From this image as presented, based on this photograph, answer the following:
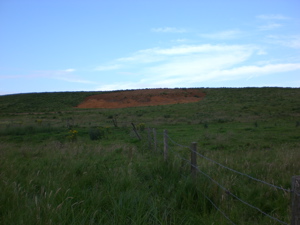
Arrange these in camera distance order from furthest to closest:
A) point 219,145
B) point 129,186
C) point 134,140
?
point 134,140 → point 219,145 → point 129,186

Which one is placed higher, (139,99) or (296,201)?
(296,201)

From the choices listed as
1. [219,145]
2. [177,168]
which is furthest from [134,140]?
[177,168]

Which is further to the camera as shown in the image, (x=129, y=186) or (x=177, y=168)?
(x=177, y=168)

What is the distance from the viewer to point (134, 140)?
569 inches

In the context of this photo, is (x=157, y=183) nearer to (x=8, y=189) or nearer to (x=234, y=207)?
(x=234, y=207)

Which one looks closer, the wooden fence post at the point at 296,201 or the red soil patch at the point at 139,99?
the wooden fence post at the point at 296,201

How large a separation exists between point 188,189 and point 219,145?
7844 mm

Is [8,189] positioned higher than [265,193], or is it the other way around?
[8,189]

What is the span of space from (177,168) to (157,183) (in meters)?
0.65

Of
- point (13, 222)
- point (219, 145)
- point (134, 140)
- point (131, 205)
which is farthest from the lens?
point (134, 140)

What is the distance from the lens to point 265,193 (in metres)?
5.18

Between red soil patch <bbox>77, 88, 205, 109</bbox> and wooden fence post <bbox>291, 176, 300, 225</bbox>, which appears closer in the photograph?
wooden fence post <bbox>291, 176, 300, 225</bbox>

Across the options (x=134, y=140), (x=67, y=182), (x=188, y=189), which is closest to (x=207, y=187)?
(x=188, y=189)

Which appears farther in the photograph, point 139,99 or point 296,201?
point 139,99
